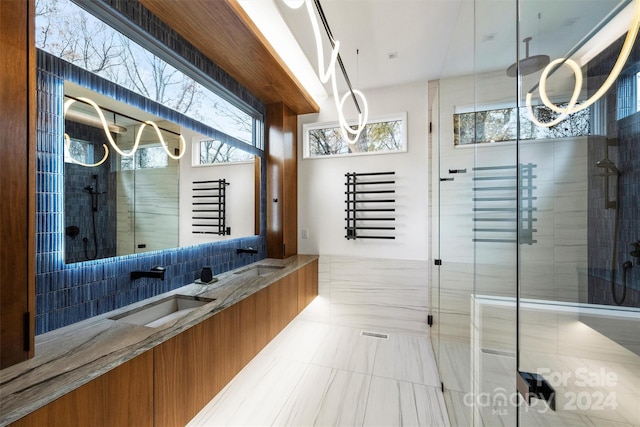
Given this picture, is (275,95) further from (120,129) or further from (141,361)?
(141,361)

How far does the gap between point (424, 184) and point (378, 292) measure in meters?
1.47

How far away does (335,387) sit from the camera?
76.4 inches

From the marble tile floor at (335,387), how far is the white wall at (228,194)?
130 cm

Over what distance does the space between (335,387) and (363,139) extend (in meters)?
2.76

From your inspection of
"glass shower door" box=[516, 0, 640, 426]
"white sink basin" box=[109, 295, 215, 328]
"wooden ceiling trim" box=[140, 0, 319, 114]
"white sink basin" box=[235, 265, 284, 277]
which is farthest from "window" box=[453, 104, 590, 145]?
"white sink basin" box=[235, 265, 284, 277]

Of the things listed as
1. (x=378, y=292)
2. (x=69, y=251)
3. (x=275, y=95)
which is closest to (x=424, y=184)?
(x=378, y=292)

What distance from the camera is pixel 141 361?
0.98 metres

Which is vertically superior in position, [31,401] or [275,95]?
[275,95]

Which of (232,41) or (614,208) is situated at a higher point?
(232,41)

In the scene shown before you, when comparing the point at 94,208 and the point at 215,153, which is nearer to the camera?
the point at 94,208

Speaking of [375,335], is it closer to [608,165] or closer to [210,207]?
[210,207]

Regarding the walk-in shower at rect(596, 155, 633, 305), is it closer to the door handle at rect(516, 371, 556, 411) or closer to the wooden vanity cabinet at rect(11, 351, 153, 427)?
the door handle at rect(516, 371, 556, 411)

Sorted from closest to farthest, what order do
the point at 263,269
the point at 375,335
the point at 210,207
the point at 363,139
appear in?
the point at 210,207, the point at 263,269, the point at 375,335, the point at 363,139

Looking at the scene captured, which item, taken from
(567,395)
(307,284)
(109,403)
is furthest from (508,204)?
(307,284)
